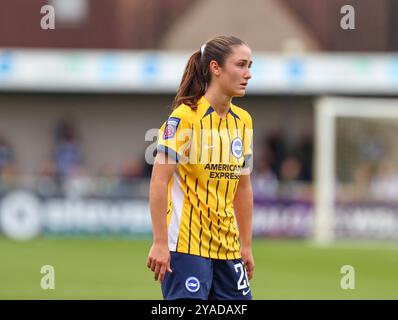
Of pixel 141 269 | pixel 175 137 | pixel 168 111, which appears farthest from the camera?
pixel 168 111

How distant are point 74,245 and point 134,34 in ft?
29.3

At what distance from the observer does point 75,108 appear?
2758cm

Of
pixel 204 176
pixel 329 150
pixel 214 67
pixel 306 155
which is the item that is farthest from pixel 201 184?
pixel 306 155

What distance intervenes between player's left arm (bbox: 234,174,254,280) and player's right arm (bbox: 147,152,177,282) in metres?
0.59

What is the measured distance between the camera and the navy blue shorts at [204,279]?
5965 millimetres

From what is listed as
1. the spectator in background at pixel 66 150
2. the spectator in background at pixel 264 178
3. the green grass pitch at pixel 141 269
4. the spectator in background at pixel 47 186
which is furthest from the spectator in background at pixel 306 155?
the spectator in background at pixel 47 186

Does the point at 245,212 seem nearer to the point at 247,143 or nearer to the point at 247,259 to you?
the point at 247,259

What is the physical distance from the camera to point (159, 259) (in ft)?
19.2

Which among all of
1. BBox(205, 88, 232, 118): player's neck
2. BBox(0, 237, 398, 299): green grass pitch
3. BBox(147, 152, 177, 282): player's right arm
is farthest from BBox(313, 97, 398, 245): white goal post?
BBox(147, 152, 177, 282): player's right arm

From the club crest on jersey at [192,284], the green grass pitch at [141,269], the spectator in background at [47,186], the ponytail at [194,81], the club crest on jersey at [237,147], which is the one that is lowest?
the green grass pitch at [141,269]

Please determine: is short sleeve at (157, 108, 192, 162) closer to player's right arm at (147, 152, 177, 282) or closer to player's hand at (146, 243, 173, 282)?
player's right arm at (147, 152, 177, 282)

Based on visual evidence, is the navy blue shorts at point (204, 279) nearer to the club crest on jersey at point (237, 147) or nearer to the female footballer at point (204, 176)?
the female footballer at point (204, 176)

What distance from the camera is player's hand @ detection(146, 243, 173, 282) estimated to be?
586 cm

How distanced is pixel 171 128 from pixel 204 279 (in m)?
0.86
